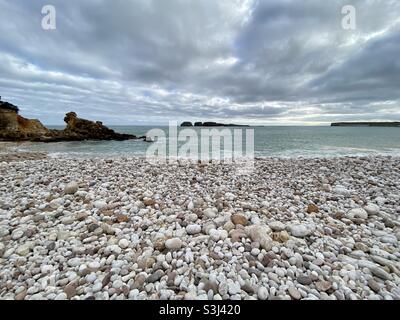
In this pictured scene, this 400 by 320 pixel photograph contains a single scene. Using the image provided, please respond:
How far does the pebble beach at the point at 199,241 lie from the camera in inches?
75.8

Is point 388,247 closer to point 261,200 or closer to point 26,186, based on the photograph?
point 261,200

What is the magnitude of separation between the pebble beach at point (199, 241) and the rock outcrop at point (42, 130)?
27.3 meters

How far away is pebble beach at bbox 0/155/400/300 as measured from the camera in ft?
6.32

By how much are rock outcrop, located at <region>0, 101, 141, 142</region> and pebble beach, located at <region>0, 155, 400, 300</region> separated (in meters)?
27.3

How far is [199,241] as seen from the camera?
267 centimetres
